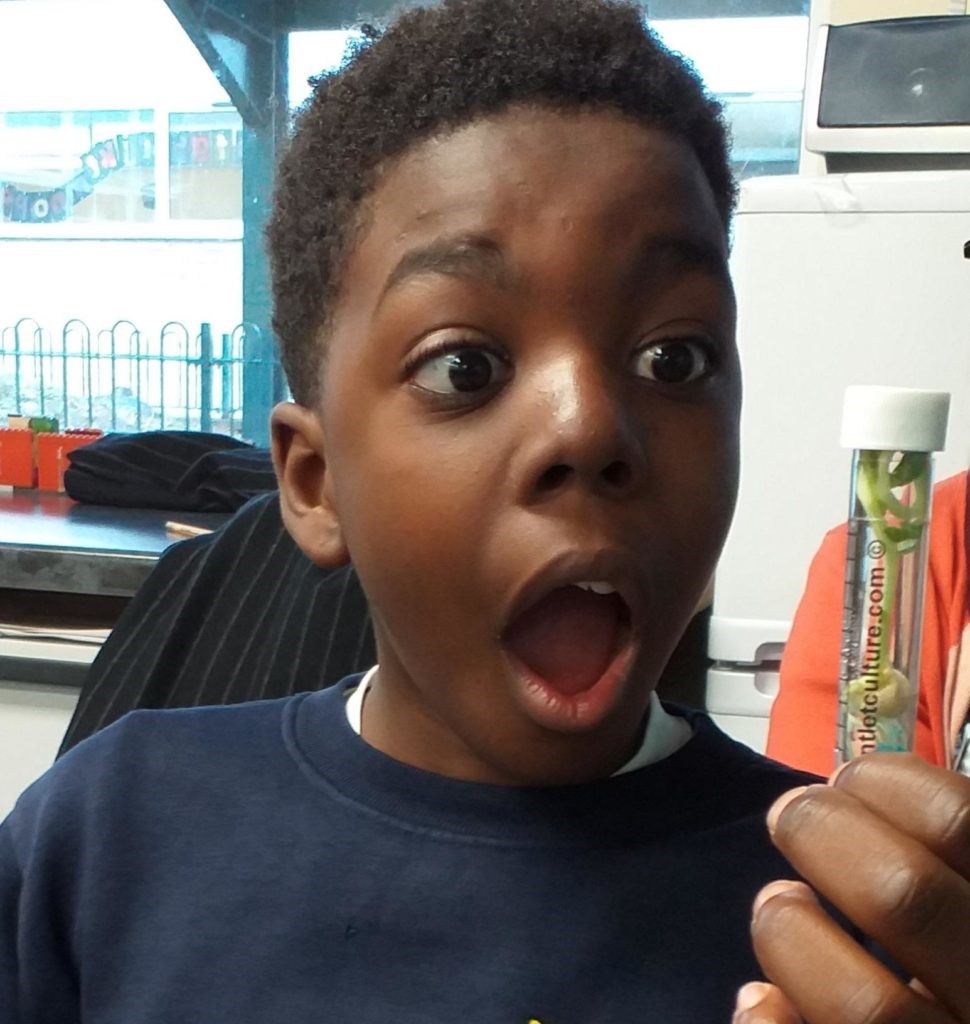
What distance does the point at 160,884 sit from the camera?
0.67 meters

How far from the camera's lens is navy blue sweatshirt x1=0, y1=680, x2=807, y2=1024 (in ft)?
1.95

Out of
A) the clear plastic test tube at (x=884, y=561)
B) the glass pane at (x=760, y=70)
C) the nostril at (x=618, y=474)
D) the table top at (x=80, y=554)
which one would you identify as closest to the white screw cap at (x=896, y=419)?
the clear plastic test tube at (x=884, y=561)

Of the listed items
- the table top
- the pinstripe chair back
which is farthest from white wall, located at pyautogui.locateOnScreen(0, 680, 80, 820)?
the pinstripe chair back

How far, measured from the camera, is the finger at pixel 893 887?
42 cm

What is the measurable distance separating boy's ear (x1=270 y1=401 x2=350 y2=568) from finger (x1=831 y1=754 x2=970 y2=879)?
32 centimetres

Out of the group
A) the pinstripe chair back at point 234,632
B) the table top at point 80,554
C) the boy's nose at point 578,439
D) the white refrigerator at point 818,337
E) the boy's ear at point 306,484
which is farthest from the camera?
the table top at point 80,554

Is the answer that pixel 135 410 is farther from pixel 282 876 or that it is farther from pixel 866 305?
pixel 282 876

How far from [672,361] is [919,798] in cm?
24

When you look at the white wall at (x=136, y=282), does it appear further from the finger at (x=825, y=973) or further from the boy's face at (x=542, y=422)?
the finger at (x=825, y=973)

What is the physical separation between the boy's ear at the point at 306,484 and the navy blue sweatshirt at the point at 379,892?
0.11 m

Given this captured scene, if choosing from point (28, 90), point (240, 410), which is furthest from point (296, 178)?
point (28, 90)

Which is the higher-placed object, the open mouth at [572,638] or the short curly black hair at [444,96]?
the short curly black hair at [444,96]

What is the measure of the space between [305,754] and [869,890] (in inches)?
14.5

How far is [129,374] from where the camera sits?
240 cm
